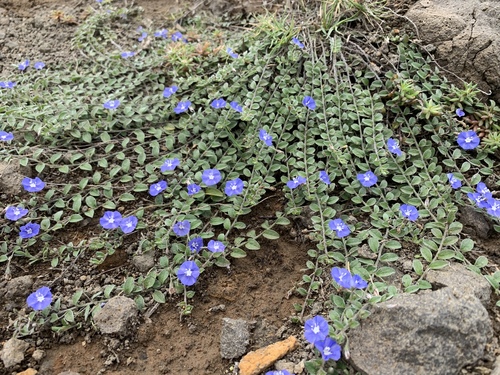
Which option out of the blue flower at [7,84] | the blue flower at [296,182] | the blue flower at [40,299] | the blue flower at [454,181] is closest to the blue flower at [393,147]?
the blue flower at [454,181]

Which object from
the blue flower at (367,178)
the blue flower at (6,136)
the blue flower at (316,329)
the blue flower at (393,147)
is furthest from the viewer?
the blue flower at (6,136)

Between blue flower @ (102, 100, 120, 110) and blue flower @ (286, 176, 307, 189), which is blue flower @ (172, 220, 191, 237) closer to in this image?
blue flower @ (286, 176, 307, 189)

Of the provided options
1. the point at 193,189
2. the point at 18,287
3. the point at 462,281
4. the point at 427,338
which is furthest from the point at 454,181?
the point at 18,287

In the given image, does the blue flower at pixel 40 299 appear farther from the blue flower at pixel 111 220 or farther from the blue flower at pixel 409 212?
the blue flower at pixel 409 212

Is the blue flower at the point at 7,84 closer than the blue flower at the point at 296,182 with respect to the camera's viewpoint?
No

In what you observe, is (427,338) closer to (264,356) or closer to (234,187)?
(264,356)

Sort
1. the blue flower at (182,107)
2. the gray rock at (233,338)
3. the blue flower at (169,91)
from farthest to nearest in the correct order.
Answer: the blue flower at (169,91)
the blue flower at (182,107)
the gray rock at (233,338)

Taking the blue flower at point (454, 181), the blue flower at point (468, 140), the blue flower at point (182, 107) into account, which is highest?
the blue flower at point (468, 140)

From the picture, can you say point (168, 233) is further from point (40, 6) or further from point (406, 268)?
point (40, 6)
